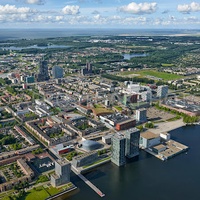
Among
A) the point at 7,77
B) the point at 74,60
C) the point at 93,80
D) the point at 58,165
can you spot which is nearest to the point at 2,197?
the point at 58,165

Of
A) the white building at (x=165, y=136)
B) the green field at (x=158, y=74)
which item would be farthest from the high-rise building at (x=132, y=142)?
the green field at (x=158, y=74)

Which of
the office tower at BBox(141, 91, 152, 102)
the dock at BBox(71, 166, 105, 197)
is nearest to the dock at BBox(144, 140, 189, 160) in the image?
the dock at BBox(71, 166, 105, 197)

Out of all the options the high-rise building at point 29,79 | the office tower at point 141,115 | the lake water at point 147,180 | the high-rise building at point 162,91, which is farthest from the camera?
the high-rise building at point 29,79

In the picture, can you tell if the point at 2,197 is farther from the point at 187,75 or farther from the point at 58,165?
the point at 187,75

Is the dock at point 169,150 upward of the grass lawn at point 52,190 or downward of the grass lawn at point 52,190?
downward

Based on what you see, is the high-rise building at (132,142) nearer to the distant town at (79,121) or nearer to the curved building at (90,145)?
the distant town at (79,121)
